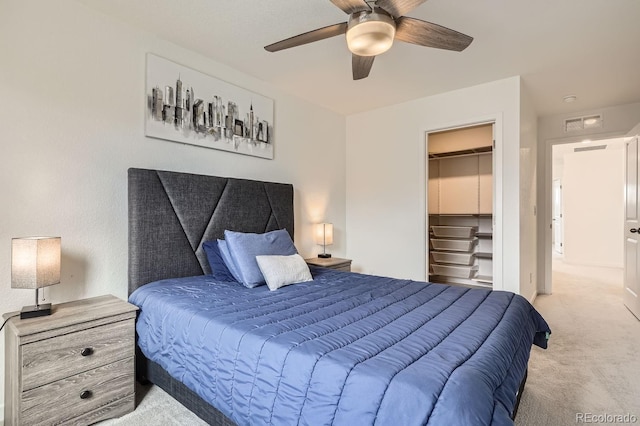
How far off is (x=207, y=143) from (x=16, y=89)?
1.27m

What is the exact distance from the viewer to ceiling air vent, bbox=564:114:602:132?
4.34m

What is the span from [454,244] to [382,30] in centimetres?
362

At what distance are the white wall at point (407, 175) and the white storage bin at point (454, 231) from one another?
996 millimetres

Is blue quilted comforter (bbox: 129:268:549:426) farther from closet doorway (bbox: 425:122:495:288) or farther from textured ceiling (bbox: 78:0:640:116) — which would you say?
closet doorway (bbox: 425:122:495:288)

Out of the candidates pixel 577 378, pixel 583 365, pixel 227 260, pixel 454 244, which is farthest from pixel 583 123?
pixel 227 260

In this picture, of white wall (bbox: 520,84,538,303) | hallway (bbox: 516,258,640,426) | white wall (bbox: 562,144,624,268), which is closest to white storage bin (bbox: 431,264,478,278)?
white wall (bbox: 520,84,538,303)

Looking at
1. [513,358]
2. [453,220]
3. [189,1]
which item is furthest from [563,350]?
[189,1]

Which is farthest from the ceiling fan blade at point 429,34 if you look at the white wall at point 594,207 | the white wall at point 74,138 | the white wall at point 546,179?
the white wall at point 594,207

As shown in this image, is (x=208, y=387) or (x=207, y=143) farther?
(x=207, y=143)

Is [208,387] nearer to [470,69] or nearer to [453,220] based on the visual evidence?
[470,69]

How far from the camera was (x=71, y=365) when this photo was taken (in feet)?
5.56

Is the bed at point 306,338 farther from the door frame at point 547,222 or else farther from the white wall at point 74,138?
the door frame at point 547,222

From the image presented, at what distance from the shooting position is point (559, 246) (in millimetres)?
8828

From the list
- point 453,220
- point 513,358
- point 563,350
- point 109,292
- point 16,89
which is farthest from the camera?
point 453,220
